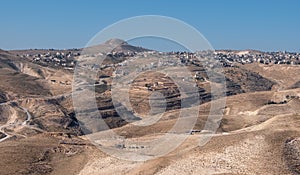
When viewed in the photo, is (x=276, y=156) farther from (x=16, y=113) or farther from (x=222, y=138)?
(x=16, y=113)

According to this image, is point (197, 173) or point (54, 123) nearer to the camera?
point (197, 173)

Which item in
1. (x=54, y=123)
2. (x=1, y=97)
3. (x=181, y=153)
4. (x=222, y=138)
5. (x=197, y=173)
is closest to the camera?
(x=197, y=173)

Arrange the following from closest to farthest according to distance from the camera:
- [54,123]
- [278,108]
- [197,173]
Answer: [197,173], [278,108], [54,123]

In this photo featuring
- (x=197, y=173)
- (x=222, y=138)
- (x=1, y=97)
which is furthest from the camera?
(x=1, y=97)

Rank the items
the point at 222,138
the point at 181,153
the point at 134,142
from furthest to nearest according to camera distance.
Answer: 1. the point at 134,142
2. the point at 222,138
3. the point at 181,153

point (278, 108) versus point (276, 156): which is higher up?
point (276, 156)

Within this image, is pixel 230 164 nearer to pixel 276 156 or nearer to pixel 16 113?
pixel 276 156

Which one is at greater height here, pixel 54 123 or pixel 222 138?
pixel 222 138

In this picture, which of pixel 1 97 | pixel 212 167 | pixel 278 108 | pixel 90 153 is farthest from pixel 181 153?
pixel 1 97

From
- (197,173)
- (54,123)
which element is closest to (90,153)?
(197,173)
